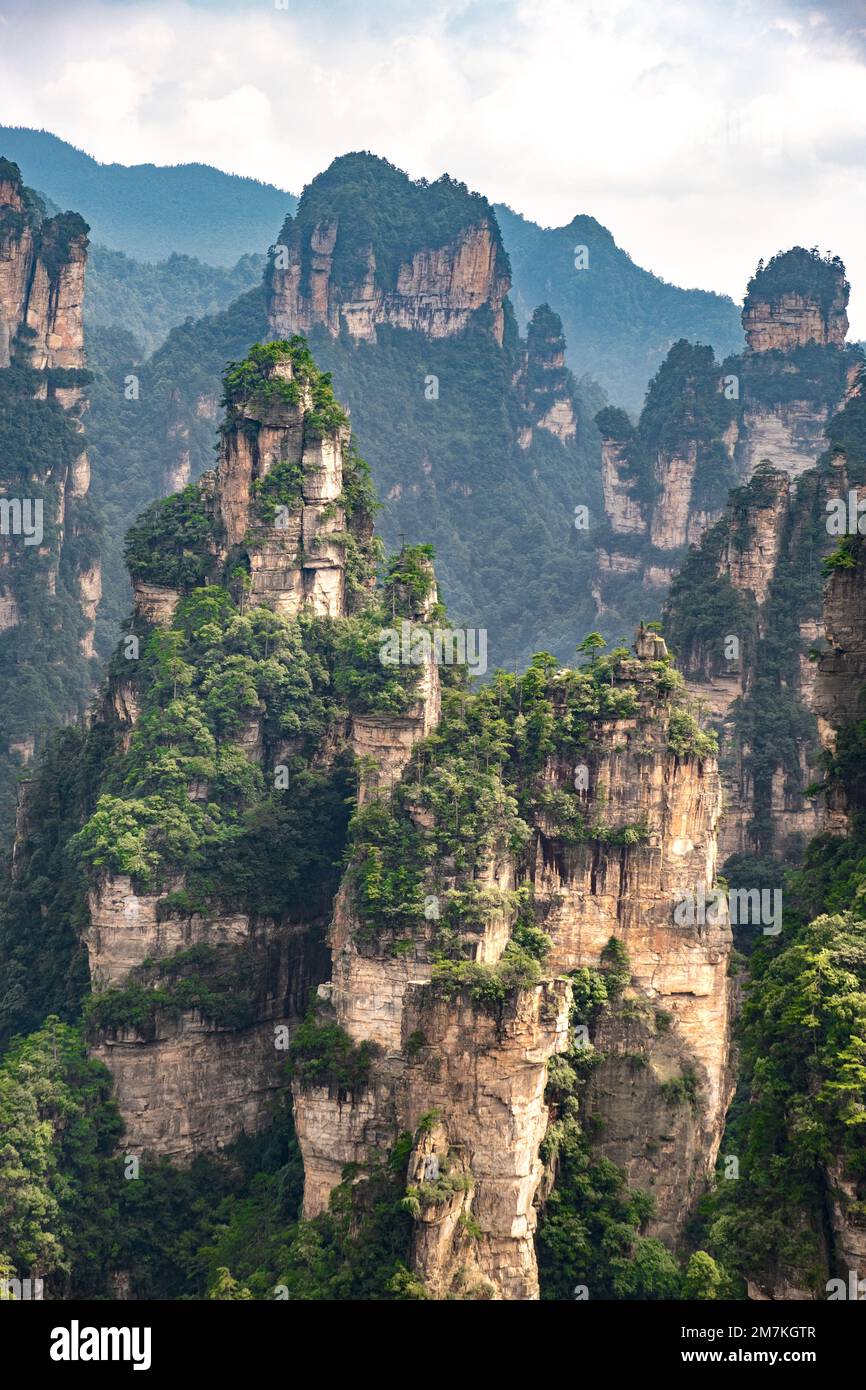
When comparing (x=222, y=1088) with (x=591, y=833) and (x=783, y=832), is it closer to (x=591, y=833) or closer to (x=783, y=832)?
(x=591, y=833)

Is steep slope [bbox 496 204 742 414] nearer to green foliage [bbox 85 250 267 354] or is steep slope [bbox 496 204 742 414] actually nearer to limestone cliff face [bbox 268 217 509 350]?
green foliage [bbox 85 250 267 354]

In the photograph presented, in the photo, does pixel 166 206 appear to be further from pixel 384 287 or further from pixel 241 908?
pixel 241 908

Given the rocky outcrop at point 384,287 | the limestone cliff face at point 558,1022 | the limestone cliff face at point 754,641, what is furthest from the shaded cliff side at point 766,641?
the rocky outcrop at point 384,287

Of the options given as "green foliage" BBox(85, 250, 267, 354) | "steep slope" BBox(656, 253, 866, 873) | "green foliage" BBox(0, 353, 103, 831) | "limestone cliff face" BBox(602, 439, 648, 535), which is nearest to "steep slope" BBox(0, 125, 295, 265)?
"green foliage" BBox(85, 250, 267, 354)

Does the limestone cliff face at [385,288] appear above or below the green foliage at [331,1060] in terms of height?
above

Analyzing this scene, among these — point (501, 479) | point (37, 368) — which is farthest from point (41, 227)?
point (501, 479)

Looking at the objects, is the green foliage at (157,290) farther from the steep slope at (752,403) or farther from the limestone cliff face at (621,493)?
the steep slope at (752,403)
